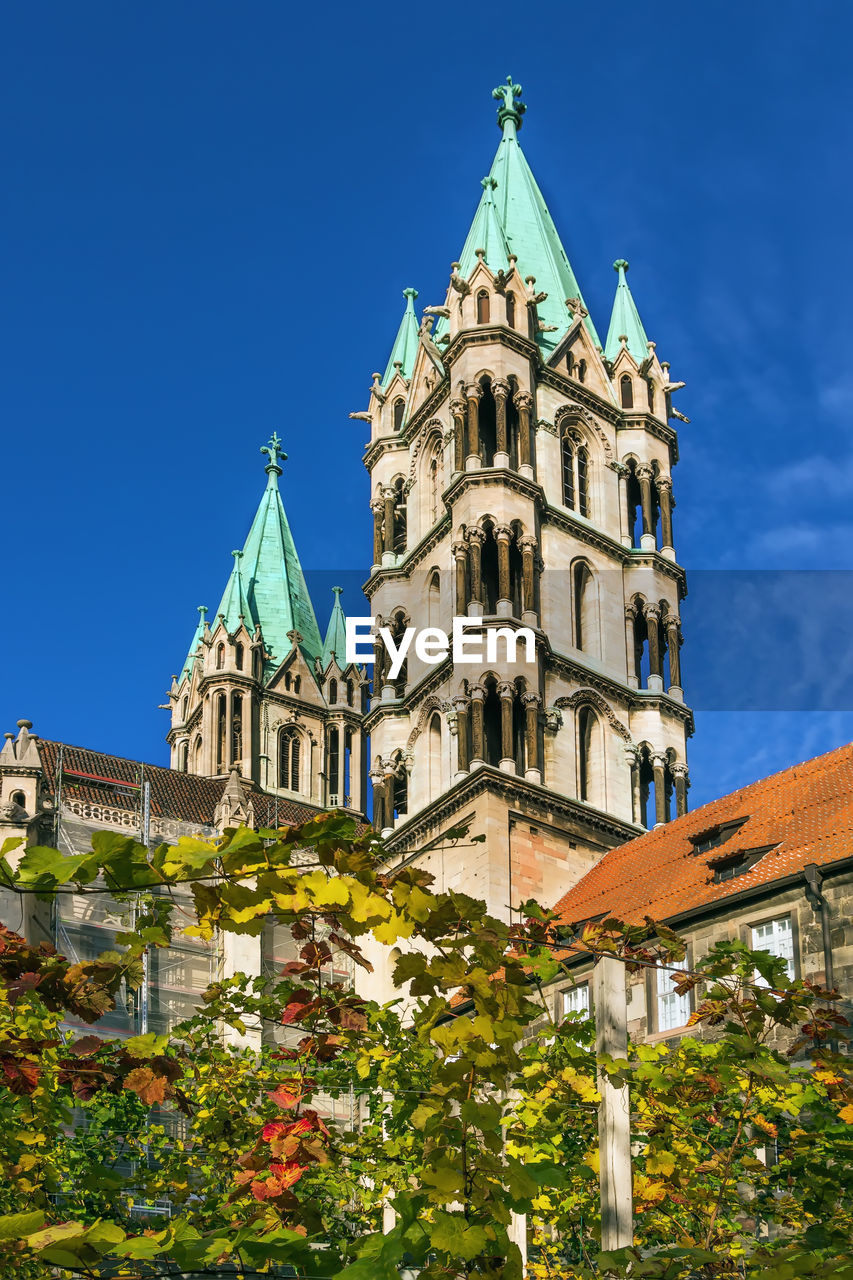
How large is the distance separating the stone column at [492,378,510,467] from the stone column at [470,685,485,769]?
23.5 feet

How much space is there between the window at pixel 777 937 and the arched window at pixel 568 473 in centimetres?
2290

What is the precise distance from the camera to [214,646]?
3036 inches

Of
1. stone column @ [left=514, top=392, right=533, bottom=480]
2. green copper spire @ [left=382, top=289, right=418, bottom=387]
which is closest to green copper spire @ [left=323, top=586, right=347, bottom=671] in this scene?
green copper spire @ [left=382, top=289, right=418, bottom=387]

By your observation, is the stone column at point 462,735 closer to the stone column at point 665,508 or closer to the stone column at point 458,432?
the stone column at point 458,432

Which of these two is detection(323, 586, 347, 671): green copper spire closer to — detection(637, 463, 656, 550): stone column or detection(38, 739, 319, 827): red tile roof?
detection(38, 739, 319, 827): red tile roof

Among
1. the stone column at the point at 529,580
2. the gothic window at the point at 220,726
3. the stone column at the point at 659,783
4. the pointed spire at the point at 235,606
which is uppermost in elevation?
the pointed spire at the point at 235,606

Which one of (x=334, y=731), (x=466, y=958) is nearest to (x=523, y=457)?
(x=334, y=731)

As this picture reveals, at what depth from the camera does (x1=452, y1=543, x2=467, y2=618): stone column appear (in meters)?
44.8

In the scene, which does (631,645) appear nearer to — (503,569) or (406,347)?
(503,569)

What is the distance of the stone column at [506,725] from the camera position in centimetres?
4200

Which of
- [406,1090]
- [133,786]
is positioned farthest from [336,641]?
[406,1090]

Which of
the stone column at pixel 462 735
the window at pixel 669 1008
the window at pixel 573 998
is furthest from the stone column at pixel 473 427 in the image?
the window at pixel 669 1008

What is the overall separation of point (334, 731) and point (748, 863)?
50.4m

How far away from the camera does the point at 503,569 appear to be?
44.8 meters
